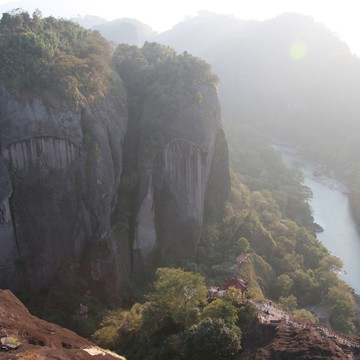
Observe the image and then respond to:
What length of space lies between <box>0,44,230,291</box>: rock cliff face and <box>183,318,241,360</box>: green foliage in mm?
15179

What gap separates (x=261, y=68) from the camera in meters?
162

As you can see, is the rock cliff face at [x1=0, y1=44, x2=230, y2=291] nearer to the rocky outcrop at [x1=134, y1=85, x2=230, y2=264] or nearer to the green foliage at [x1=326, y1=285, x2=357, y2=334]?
the rocky outcrop at [x1=134, y1=85, x2=230, y2=264]

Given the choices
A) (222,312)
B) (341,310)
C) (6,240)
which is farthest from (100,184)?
(341,310)

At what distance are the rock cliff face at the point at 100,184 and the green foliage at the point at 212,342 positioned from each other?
49.8 ft

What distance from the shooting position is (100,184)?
35.7 m

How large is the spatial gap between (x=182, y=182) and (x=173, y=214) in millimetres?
3413

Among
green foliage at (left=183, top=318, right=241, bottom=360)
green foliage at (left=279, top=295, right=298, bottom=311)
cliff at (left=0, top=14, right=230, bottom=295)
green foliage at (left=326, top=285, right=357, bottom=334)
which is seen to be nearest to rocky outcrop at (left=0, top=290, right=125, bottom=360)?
green foliage at (left=183, top=318, right=241, bottom=360)

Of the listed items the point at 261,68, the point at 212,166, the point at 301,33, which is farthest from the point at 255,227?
the point at 301,33

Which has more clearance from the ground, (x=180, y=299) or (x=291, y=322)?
(x=180, y=299)

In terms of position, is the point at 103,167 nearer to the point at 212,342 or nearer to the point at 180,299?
the point at 180,299

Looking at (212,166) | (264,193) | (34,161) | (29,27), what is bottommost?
(264,193)

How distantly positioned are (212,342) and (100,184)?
18.6m

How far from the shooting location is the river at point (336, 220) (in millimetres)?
60691

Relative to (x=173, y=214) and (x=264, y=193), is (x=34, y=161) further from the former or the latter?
(x=264, y=193)
